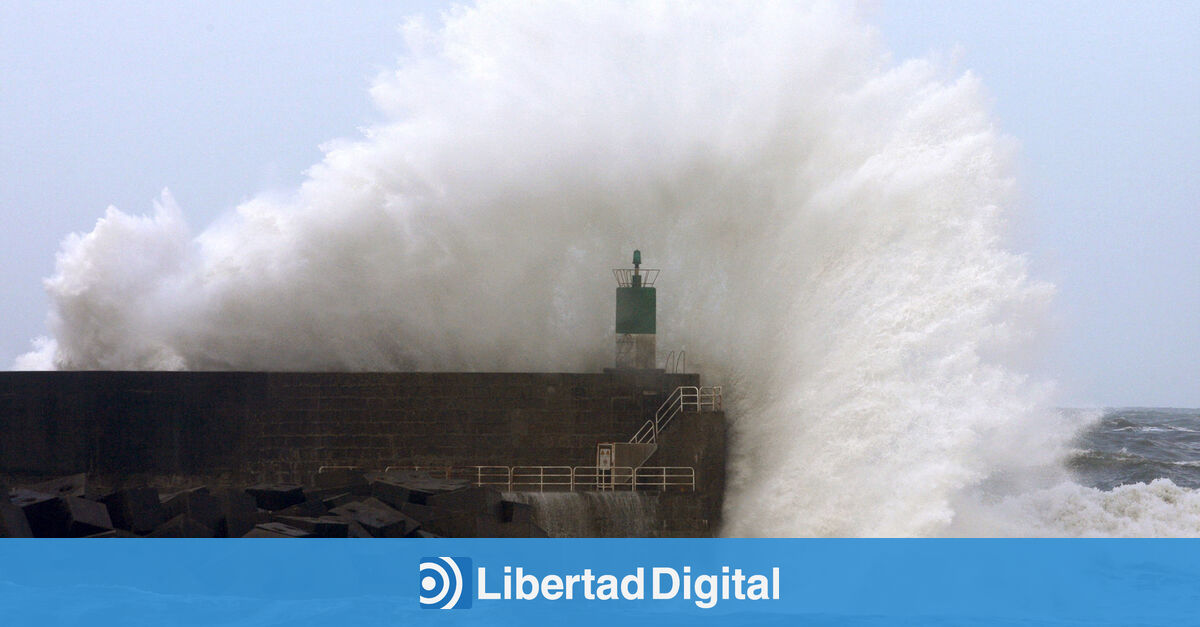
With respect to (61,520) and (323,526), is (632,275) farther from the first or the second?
(61,520)

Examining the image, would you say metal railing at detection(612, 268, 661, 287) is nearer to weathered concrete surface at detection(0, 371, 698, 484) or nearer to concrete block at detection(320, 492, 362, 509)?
weathered concrete surface at detection(0, 371, 698, 484)

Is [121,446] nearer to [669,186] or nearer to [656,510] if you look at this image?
[656,510]

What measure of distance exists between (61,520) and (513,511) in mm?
4024

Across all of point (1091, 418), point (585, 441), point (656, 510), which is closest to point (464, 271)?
point (585, 441)

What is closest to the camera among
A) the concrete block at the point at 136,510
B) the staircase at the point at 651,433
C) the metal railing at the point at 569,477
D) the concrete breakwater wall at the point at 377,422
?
the concrete block at the point at 136,510

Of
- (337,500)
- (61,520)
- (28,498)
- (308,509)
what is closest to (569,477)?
(337,500)

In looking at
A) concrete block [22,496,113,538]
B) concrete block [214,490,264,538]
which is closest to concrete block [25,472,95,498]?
concrete block [22,496,113,538]

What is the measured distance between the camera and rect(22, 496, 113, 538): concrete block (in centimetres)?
1155

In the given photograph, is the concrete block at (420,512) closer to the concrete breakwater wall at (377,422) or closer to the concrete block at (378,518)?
the concrete block at (378,518)

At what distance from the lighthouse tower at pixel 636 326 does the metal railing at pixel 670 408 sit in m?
0.55

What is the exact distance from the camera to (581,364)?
53.6 ft

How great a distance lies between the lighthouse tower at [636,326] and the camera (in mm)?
14719

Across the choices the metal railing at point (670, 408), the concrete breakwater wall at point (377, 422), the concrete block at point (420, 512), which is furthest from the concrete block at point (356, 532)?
the metal railing at point (670, 408)

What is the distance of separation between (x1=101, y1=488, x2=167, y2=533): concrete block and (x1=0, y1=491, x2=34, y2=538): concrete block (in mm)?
777
